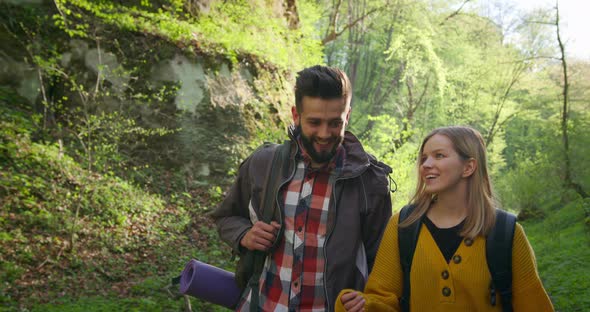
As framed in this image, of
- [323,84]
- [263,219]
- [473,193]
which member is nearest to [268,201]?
[263,219]

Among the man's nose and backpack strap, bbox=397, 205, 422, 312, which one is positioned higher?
the man's nose

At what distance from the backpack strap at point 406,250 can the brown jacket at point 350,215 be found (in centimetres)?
15

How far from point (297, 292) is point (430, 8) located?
2398cm

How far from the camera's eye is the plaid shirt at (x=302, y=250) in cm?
224

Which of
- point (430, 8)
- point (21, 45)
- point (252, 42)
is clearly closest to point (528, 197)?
point (252, 42)

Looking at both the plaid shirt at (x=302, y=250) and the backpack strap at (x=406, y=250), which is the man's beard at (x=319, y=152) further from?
the backpack strap at (x=406, y=250)

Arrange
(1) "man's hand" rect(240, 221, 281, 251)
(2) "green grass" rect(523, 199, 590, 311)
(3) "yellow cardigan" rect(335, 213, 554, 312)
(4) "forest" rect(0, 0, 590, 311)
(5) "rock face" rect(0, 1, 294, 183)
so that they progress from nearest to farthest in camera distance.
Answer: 1. (3) "yellow cardigan" rect(335, 213, 554, 312)
2. (1) "man's hand" rect(240, 221, 281, 251)
3. (4) "forest" rect(0, 0, 590, 311)
4. (2) "green grass" rect(523, 199, 590, 311)
5. (5) "rock face" rect(0, 1, 294, 183)

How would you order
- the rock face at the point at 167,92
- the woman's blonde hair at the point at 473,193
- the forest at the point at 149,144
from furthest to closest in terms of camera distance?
the rock face at the point at 167,92
the forest at the point at 149,144
the woman's blonde hair at the point at 473,193

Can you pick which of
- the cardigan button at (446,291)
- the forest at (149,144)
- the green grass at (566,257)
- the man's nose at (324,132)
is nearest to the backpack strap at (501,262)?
the cardigan button at (446,291)

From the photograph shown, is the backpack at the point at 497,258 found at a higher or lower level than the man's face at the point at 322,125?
lower

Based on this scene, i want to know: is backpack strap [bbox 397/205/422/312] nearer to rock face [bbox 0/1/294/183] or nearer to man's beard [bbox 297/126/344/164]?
man's beard [bbox 297/126/344/164]

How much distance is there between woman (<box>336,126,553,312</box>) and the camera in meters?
2.03

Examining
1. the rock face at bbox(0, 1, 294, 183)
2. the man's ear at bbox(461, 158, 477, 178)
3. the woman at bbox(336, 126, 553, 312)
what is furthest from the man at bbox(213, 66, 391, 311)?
the rock face at bbox(0, 1, 294, 183)

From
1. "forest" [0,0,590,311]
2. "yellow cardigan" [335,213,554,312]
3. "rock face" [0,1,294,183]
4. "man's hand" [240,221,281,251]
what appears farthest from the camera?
"rock face" [0,1,294,183]
